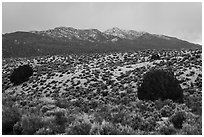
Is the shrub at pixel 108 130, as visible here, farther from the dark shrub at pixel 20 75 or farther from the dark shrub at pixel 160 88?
the dark shrub at pixel 20 75

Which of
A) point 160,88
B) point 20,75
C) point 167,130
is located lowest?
point 20,75

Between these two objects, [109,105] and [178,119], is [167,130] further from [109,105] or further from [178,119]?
[109,105]

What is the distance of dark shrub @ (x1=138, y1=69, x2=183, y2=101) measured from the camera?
17125mm

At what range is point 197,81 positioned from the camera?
24250 mm

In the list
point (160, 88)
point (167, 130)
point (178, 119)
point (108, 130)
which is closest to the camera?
point (108, 130)

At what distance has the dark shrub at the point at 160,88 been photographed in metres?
17.1

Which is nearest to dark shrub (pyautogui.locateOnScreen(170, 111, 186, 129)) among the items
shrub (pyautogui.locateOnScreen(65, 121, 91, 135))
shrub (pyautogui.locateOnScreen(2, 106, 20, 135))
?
shrub (pyautogui.locateOnScreen(65, 121, 91, 135))

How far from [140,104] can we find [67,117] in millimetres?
6518

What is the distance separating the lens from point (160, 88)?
1738 centimetres

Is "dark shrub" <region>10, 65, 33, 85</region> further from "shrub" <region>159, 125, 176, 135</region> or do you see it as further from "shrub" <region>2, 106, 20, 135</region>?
"shrub" <region>159, 125, 176, 135</region>

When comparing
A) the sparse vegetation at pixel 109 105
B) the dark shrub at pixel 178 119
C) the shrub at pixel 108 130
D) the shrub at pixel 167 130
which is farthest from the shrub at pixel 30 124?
the dark shrub at pixel 178 119

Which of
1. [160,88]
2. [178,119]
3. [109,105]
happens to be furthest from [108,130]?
[160,88]

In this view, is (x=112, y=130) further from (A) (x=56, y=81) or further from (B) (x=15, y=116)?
(A) (x=56, y=81)

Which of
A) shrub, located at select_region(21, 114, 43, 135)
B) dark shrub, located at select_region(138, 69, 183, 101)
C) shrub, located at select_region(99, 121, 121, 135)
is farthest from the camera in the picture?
dark shrub, located at select_region(138, 69, 183, 101)
